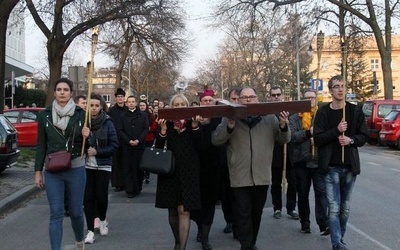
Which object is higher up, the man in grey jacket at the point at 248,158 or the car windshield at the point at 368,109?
the car windshield at the point at 368,109

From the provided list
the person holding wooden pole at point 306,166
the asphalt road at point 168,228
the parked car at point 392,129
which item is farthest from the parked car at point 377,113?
the person holding wooden pole at point 306,166

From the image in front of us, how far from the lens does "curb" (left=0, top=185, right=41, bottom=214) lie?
9.35 metres

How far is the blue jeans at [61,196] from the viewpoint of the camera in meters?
5.60

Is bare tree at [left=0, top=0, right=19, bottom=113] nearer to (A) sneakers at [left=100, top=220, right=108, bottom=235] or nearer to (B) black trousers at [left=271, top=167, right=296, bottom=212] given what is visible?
(A) sneakers at [left=100, top=220, right=108, bottom=235]

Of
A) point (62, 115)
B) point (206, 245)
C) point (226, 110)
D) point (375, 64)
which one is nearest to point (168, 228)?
point (206, 245)

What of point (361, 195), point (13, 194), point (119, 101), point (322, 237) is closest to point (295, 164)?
point (322, 237)

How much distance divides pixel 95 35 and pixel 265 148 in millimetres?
2355

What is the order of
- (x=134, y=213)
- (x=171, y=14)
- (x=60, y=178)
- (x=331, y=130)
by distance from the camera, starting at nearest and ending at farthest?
1. (x=60, y=178)
2. (x=331, y=130)
3. (x=134, y=213)
4. (x=171, y=14)

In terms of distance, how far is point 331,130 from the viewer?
6.10 meters

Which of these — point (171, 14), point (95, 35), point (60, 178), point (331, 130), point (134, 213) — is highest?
point (171, 14)

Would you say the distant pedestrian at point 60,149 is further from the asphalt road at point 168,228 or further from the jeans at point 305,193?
the jeans at point 305,193

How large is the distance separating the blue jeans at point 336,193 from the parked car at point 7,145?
26.9 ft

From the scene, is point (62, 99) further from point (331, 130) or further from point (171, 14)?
point (171, 14)

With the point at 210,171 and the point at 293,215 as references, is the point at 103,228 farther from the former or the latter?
the point at 293,215
